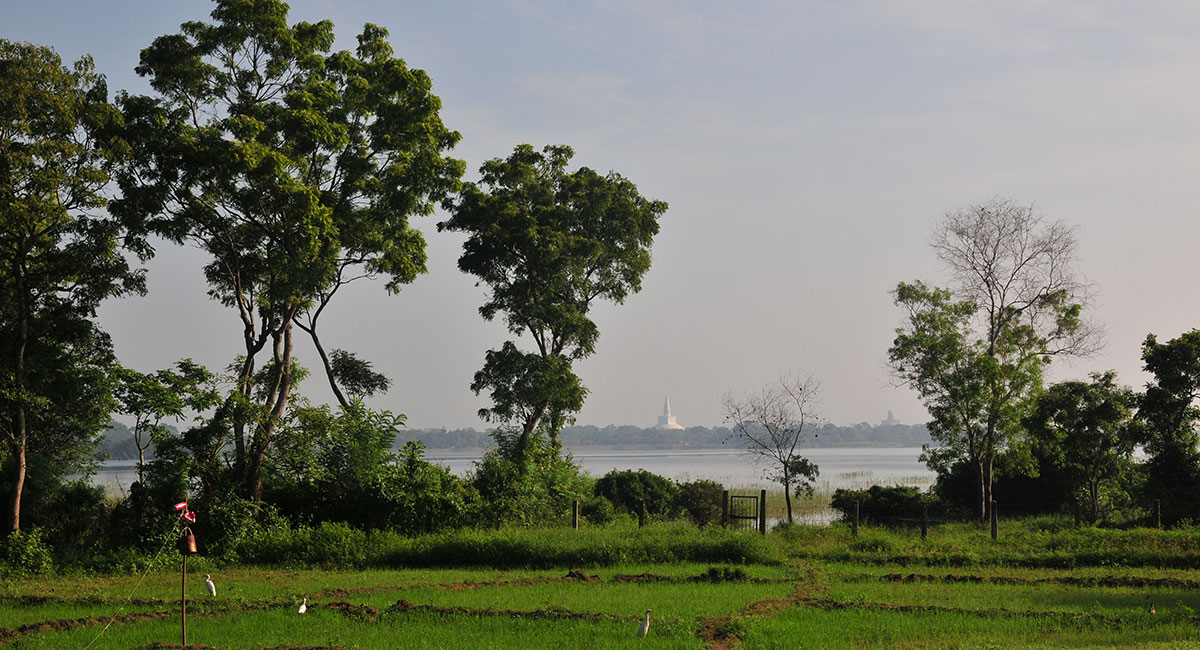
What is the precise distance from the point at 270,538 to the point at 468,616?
9.05 meters

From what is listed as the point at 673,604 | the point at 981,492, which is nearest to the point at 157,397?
the point at 673,604

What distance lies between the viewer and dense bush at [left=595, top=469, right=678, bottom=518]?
31.0 meters

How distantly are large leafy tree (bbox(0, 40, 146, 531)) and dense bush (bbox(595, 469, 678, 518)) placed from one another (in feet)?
53.2

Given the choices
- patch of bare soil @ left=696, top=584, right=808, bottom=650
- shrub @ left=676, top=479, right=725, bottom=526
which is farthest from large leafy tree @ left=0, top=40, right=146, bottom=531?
shrub @ left=676, top=479, right=725, bottom=526

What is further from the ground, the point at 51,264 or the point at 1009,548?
the point at 51,264

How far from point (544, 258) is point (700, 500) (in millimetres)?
10512

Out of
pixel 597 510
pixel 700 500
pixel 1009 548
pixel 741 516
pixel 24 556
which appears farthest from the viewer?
pixel 700 500

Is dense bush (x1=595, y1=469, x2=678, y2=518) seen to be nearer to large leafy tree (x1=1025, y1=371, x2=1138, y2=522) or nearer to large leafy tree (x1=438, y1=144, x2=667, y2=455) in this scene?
large leafy tree (x1=438, y1=144, x2=667, y2=455)

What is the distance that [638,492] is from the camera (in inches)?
1219

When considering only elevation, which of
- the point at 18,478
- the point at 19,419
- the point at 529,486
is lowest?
the point at 529,486

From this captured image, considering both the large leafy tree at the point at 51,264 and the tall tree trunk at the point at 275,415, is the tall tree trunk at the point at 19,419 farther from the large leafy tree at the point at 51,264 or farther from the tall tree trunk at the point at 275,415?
the tall tree trunk at the point at 275,415

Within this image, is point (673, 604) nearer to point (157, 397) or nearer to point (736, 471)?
point (157, 397)

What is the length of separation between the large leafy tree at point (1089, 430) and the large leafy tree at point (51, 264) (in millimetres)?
25921

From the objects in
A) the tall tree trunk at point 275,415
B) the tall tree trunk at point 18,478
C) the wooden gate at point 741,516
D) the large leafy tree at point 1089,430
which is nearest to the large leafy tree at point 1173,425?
the large leafy tree at point 1089,430
